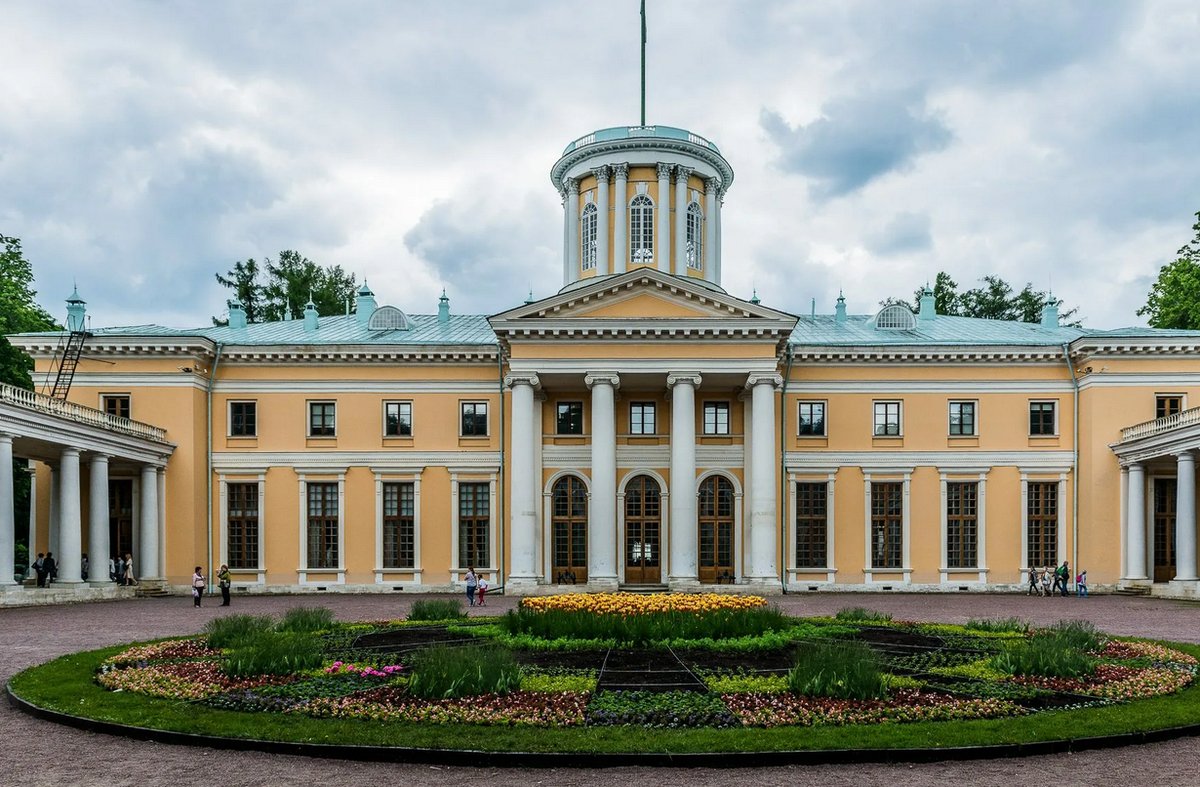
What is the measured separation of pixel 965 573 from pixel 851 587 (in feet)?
16.0

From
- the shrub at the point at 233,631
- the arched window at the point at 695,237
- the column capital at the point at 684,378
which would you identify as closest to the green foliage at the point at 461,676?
the shrub at the point at 233,631

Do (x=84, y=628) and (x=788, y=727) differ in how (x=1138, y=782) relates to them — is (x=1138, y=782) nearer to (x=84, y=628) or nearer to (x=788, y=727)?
(x=788, y=727)

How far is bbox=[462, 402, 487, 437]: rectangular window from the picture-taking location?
4006cm

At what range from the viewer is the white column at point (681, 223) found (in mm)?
42312

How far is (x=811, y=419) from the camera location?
131 feet

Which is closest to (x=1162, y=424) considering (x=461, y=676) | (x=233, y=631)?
(x=461, y=676)

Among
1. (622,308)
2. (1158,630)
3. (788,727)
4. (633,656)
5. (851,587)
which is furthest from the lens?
(851,587)

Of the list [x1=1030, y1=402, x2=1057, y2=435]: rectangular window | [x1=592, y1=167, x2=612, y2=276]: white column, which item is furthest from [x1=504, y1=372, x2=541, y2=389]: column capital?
[x1=1030, y1=402, x2=1057, y2=435]: rectangular window

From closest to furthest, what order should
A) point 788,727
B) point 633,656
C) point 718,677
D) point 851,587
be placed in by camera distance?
point 788,727 < point 718,677 < point 633,656 < point 851,587

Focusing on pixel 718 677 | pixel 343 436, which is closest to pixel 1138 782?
pixel 718 677

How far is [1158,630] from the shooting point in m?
23.6

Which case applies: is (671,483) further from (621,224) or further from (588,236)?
(588,236)

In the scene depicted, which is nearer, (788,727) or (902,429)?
(788,727)

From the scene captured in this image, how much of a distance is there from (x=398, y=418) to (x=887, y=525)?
21.4m
